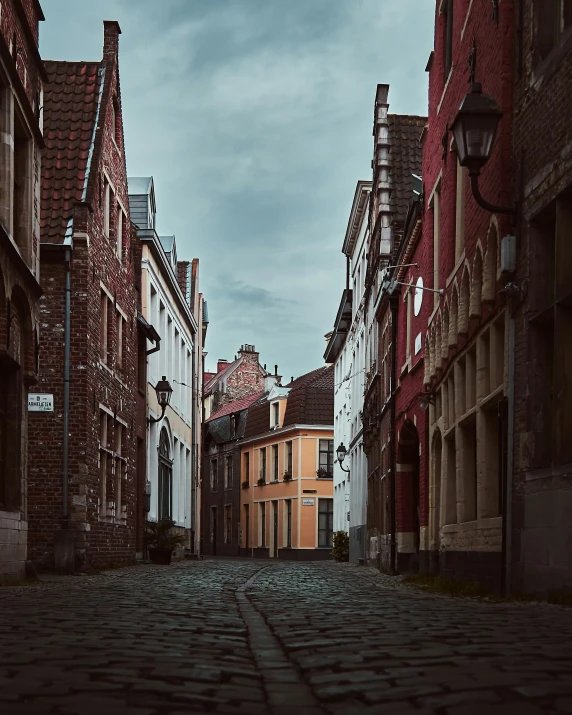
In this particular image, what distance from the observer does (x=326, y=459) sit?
200 ft

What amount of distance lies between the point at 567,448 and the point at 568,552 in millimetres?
1057

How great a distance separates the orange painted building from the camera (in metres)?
59.4

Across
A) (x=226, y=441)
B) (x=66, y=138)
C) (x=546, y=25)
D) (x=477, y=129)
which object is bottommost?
(x=226, y=441)

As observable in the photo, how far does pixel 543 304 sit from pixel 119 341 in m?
16.7

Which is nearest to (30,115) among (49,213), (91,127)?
(49,213)

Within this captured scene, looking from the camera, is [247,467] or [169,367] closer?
[169,367]

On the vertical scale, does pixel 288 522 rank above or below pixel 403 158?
below

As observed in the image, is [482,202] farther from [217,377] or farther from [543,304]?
[217,377]

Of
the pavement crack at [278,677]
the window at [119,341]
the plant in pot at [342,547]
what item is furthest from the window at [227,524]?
the pavement crack at [278,677]

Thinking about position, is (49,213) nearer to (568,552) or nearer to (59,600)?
(59,600)

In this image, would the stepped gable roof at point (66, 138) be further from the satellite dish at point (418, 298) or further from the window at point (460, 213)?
the window at point (460, 213)

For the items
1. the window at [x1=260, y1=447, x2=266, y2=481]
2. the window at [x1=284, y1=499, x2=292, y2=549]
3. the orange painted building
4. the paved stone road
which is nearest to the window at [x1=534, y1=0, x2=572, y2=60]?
the paved stone road

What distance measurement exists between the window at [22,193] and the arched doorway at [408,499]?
9.28 metres

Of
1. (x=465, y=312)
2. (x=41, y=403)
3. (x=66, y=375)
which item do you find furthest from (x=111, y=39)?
(x=465, y=312)
